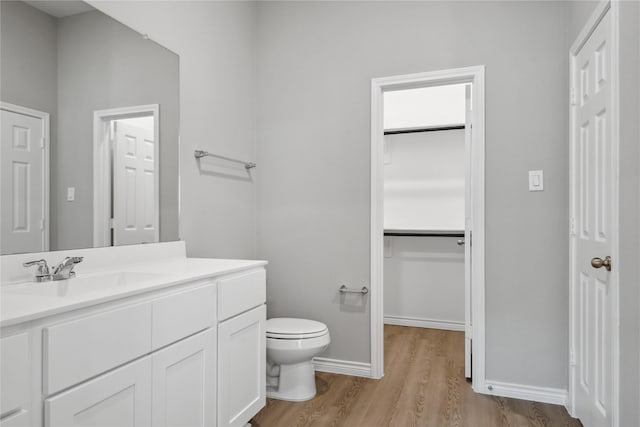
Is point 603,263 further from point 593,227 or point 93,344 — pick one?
point 93,344

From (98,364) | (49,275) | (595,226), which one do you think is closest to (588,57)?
(595,226)

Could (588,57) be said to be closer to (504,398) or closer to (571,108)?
(571,108)

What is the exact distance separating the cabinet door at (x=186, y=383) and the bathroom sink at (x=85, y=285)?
0.28 meters

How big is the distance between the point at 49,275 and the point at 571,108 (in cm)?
256

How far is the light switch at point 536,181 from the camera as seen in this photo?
7.79ft

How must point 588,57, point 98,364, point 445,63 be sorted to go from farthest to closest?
point 445,63 < point 588,57 < point 98,364

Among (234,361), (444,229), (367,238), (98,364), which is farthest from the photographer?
(444,229)

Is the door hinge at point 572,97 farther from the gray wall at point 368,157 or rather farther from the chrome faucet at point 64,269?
the chrome faucet at point 64,269

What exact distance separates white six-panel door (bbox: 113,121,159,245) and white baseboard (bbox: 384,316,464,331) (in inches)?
106

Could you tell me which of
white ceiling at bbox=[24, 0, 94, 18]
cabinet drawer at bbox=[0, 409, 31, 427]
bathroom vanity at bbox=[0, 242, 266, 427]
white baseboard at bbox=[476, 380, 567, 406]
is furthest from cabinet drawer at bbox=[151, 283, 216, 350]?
white baseboard at bbox=[476, 380, 567, 406]

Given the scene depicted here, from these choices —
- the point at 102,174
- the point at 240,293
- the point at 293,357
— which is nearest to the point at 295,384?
the point at 293,357

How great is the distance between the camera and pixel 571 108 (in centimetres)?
221

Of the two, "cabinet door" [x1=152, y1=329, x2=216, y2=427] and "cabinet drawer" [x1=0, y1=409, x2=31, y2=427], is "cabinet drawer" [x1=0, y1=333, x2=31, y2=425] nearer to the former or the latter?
"cabinet drawer" [x1=0, y1=409, x2=31, y2=427]

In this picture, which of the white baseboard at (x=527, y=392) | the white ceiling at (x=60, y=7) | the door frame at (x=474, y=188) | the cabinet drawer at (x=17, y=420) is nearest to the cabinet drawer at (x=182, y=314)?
the cabinet drawer at (x=17, y=420)
